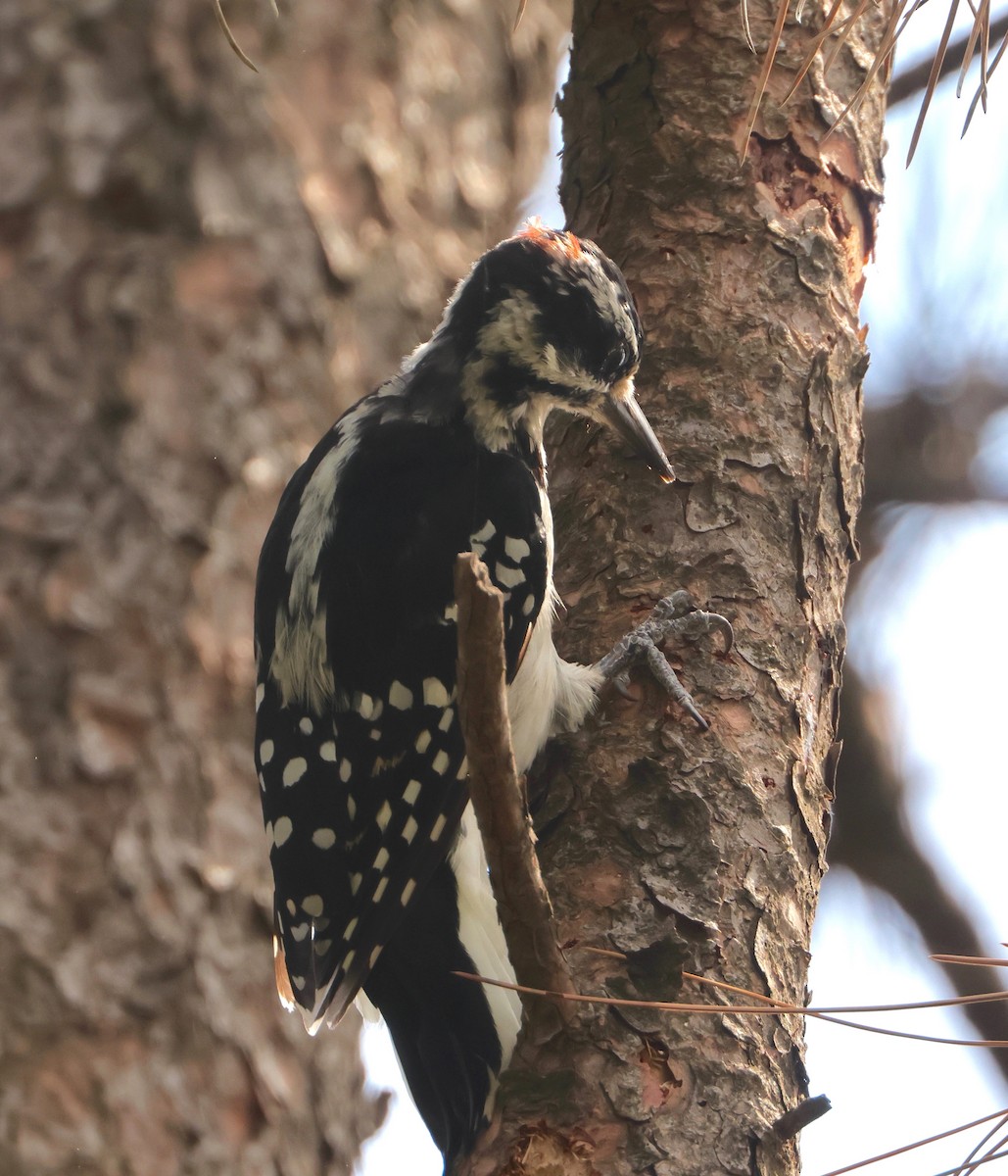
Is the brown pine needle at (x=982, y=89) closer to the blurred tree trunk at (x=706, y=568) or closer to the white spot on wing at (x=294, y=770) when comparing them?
the blurred tree trunk at (x=706, y=568)

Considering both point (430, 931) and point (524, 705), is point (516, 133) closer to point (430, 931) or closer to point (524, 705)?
point (524, 705)

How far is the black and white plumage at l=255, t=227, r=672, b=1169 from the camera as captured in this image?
1.98 m


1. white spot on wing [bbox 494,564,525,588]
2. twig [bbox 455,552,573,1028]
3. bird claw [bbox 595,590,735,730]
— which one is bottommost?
twig [bbox 455,552,573,1028]

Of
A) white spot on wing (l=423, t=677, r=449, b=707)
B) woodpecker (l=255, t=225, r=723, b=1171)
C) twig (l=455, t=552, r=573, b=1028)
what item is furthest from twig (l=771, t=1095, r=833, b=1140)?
white spot on wing (l=423, t=677, r=449, b=707)

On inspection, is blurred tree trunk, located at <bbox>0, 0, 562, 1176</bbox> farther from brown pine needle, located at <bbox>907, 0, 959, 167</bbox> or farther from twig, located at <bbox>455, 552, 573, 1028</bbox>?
brown pine needle, located at <bbox>907, 0, 959, 167</bbox>

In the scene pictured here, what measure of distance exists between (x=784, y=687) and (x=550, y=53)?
2.66 meters

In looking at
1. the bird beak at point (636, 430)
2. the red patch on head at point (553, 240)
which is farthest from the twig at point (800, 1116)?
the red patch on head at point (553, 240)

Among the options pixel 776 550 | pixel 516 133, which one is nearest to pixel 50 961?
pixel 776 550

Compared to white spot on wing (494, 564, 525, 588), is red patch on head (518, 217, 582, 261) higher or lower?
higher

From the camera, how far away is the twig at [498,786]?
3.64 feet

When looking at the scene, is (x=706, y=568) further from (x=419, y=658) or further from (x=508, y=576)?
(x=419, y=658)

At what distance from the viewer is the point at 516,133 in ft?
12.6

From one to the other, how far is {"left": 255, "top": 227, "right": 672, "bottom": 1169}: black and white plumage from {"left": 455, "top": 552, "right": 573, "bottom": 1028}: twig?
1.50ft

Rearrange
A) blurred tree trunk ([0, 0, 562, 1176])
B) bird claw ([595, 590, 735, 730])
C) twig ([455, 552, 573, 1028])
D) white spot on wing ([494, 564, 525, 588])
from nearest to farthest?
twig ([455, 552, 573, 1028]) < bird claw ([595, 590, 735, 730]) < white spot on wing ([494, 564, 525, 588]) < blurred tree trunk ([0, 0, 562, 1176])
